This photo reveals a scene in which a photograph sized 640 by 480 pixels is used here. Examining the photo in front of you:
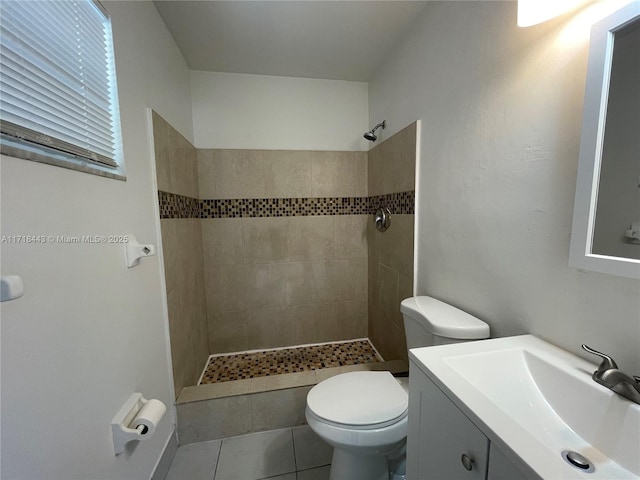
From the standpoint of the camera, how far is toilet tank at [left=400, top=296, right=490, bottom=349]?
38.9 inches

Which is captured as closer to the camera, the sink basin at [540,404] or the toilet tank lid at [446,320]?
the sink basin at [540,404]

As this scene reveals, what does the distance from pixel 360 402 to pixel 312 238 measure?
1323 mm

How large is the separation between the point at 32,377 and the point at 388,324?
5.96 feet

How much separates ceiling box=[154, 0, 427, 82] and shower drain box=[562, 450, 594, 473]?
1.84m

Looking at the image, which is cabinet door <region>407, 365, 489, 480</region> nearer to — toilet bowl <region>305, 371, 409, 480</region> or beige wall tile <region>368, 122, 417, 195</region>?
toilet bowl <region>305, 371, 409, 480</region>

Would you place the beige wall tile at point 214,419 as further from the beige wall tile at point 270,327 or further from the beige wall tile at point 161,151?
the beige wall tile at point 161,151

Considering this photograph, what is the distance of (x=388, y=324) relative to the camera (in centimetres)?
191

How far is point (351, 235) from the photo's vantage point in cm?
222

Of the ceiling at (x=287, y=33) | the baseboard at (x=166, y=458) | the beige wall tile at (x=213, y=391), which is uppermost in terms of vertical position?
the ceiling at (x=287, y=33)

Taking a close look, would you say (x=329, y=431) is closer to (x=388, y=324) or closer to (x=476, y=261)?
(x=476, y=261)

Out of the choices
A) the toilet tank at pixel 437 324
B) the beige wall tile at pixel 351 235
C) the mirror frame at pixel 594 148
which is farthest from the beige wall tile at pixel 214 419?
the mirror frame at pixel 594 148

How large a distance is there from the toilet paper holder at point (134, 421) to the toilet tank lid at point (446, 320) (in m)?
1.14

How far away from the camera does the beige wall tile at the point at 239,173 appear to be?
77.7 inches

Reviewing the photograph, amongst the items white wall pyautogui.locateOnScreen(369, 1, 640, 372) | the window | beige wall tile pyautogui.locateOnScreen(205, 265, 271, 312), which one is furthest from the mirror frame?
beige wall tile pyautogui.locateOnScreen(205, 265, 271, 312)
